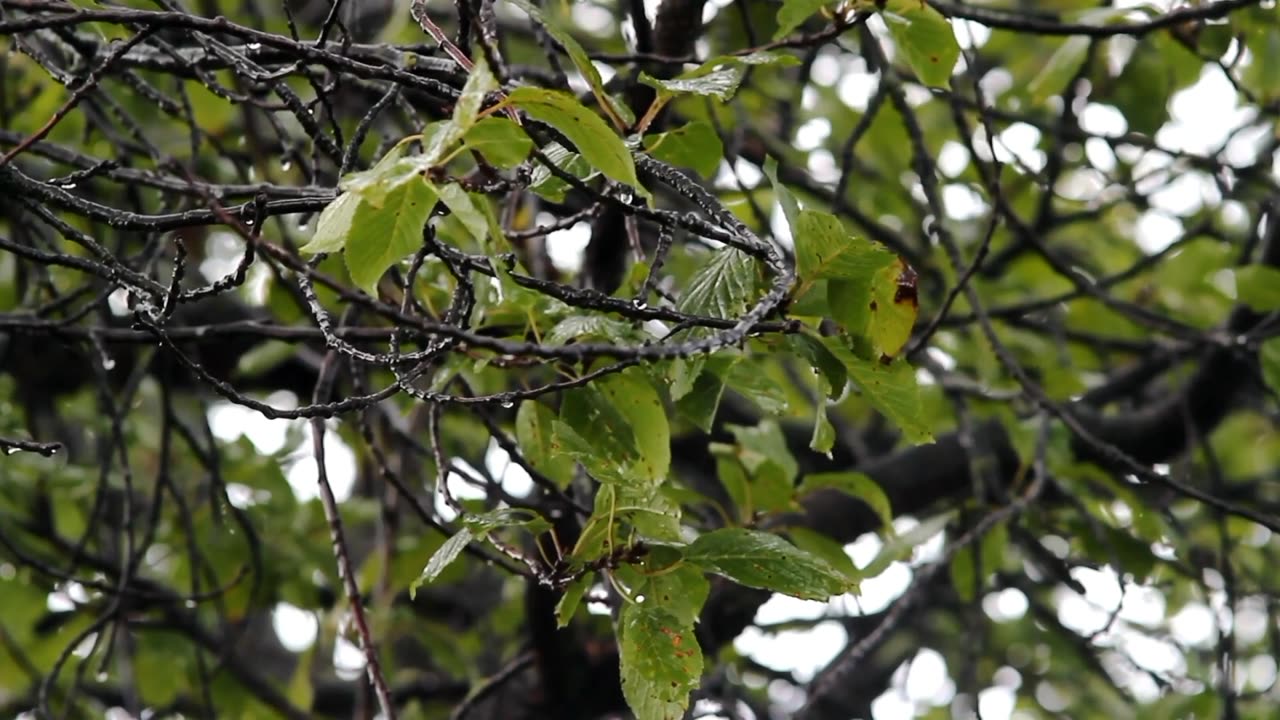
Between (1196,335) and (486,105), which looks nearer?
(486,105)

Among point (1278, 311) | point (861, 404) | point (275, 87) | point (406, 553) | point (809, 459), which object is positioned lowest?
point (275, 87)

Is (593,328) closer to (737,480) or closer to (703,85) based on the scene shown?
(703,85)

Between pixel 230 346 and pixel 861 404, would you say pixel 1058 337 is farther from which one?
pixel 230 346

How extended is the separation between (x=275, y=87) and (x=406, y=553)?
4.75ft

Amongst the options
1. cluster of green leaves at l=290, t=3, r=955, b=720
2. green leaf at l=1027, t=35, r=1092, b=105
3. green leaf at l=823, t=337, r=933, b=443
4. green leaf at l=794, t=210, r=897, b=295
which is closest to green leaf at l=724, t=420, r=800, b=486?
cluster of green leaves at l=290, t=3, r=955, b=720

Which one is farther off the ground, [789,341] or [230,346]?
[230,346]

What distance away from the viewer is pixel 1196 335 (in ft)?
6.98

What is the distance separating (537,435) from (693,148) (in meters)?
0.45

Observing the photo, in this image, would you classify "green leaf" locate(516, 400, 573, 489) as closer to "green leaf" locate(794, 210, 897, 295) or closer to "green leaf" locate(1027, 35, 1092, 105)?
"green leaf" locate(794, 210, 897, 295)

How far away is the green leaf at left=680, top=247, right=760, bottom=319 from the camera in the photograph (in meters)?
1.08

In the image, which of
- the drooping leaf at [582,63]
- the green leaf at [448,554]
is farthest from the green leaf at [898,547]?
the drooping leaf at [582,63]

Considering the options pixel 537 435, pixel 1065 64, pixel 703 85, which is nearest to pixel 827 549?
pixel 537 435

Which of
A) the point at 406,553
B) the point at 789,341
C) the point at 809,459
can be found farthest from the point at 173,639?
the point at 789,341

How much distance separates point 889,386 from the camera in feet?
3.68
